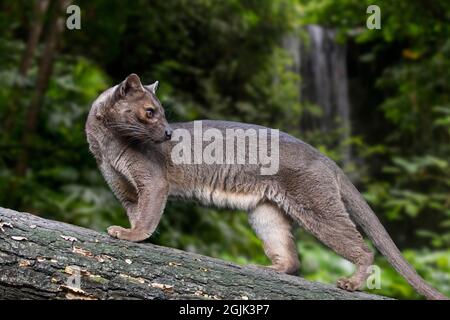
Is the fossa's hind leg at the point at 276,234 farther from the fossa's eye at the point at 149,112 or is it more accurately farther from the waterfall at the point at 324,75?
the waterfall at the point at 324,75

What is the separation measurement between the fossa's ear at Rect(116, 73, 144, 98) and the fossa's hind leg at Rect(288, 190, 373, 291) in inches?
51.6

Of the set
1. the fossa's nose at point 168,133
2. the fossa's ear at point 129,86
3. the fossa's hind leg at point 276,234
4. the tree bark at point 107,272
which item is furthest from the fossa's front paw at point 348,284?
the fossa's ear at point 129,86

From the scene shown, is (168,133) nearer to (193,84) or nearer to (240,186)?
(240,186)

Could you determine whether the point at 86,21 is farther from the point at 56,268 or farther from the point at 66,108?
the point at 56,268

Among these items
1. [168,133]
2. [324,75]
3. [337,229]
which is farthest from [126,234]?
[324,75]

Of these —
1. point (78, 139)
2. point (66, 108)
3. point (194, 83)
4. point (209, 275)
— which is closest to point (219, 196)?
point (209, 275)

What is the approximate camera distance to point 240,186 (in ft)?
14.4

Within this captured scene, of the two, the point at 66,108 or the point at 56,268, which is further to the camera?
the point at 66,108

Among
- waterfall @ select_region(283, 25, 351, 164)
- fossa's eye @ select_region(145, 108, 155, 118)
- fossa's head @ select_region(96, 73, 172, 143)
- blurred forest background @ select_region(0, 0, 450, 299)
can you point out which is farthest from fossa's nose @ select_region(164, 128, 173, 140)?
waterfall @ select_region(283, 25, 351, 164)

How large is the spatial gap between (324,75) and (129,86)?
12.9m

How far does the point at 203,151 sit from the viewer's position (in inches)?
175

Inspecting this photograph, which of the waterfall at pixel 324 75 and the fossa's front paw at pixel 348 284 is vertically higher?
the waterfall at pixel 324 75

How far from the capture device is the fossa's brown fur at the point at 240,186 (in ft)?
13.3

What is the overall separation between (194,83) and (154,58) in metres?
0.79
